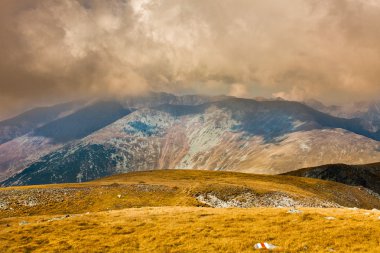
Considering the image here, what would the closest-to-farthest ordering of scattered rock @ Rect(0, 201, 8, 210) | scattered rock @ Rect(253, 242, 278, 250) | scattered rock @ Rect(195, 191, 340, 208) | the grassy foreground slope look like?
scattered rock @ Rect(253, 242, 278, 250) < scattered rock @ Rect(0, 201, 8, 210) < the grassy foreground slope < scattered rock @ Rect(195, 191, 340, 208)

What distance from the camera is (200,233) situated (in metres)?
35.5

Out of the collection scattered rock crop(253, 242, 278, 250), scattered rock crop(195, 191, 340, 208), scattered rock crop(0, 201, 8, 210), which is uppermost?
scattered rock crop(195, 191, 340, 208)

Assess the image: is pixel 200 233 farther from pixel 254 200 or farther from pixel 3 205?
pixel 3 205

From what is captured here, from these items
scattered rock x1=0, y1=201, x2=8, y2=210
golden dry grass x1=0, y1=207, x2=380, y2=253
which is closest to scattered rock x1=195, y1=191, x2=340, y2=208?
golden dry grass x1=0, y1=207, x2=380, y2=253

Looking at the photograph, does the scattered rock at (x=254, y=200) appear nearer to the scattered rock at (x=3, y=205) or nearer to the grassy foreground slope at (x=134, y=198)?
the grassy foreground slope at (x=134, y=198)

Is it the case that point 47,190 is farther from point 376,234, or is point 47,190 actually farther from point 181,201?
point 376,234

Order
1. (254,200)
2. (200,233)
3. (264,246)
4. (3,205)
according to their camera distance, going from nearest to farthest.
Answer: (264,246) → (200,233) → (3,205) → (254,200)

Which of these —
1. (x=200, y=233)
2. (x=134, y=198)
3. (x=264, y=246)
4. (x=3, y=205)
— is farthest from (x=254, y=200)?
(x=3, y=205)

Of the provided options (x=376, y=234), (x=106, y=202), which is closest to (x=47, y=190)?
(x=106, y=202)

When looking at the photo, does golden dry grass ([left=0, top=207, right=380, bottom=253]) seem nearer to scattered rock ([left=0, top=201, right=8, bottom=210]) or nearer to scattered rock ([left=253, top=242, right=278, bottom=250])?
scattered rock ([left=253, top=242, right=278, bottom=250])

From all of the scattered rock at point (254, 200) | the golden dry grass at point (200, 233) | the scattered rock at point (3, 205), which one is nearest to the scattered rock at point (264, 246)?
the golden dry grass at point (200, 233)

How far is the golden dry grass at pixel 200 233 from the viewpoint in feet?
98.8

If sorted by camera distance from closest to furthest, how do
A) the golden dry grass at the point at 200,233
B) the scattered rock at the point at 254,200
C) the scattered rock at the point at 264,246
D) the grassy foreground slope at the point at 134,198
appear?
the scattered rock at the point at 264,246
the golden dry grass at the point at 200,233
the grassy foreground slope at the point at 134,198
the scattered rock at the point at 254,200

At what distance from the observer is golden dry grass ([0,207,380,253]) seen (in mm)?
30125
